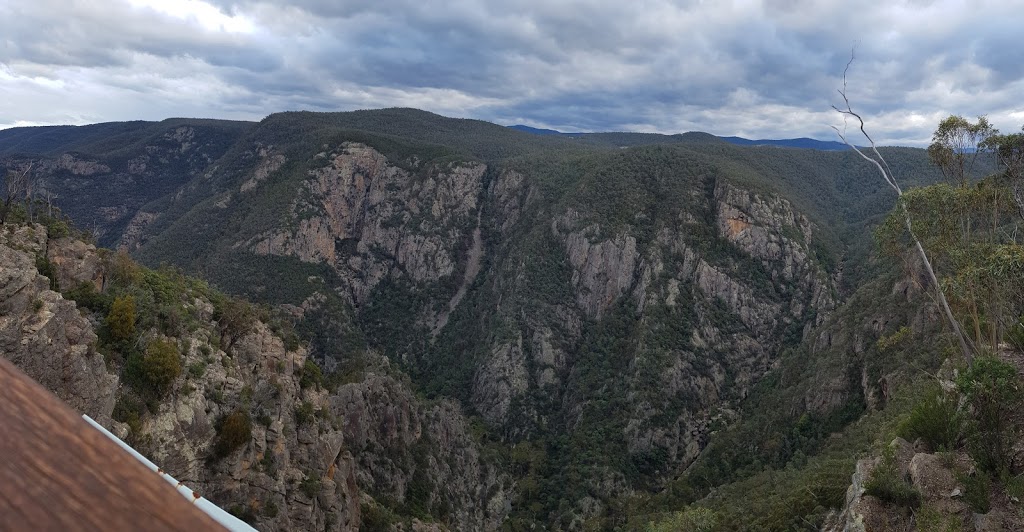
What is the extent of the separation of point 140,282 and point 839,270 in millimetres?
119605

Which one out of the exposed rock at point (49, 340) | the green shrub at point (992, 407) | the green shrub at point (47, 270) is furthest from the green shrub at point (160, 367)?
the green shrub at point (992, 407)

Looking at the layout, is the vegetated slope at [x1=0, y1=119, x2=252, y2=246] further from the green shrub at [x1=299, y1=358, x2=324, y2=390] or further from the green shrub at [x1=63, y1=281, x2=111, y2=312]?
the green shrub at [x1=63, y1=281, x2=111, y2=312]

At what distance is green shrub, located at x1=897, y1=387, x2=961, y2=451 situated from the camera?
16016mm

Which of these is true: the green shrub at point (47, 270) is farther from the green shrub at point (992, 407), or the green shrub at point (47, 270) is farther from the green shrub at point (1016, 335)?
the green shrub at point (1016, 335)

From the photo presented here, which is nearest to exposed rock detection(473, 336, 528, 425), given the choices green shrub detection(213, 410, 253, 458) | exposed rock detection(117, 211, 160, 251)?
green shrub detection(213, 410, 253, 458)

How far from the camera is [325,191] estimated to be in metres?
146

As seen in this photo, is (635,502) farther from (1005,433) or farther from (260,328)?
(1005,433)

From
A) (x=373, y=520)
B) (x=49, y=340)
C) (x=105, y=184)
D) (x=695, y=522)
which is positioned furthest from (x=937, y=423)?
(x=105, y=184)

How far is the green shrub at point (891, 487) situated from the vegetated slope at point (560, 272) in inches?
1995

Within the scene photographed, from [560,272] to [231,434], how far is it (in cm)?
10342

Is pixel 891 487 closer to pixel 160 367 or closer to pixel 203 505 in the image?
pixel 203 505

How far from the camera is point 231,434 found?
74.4ft

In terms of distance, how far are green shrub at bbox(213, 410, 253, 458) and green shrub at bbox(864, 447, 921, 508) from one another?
2431cm

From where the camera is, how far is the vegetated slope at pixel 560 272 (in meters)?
A: 92.2
